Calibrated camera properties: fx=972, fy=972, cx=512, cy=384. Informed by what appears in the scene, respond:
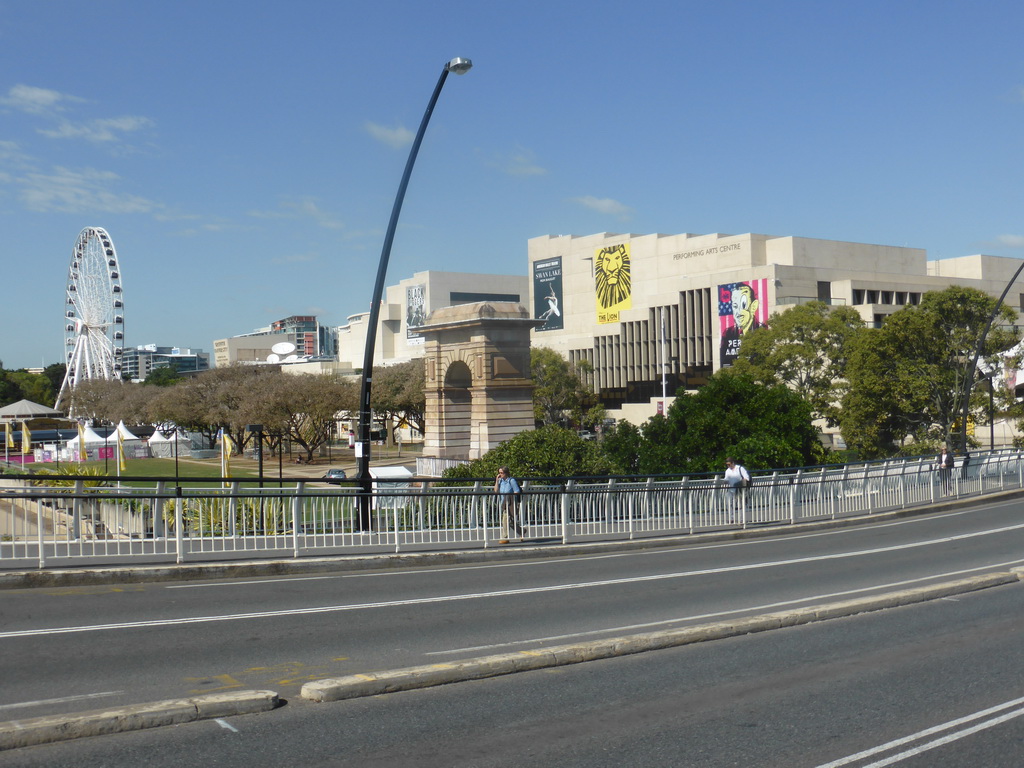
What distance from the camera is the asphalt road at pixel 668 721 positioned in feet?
19.9

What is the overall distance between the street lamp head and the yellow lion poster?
9221cm

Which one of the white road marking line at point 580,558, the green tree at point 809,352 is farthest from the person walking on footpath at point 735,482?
the green tree at point 809,352

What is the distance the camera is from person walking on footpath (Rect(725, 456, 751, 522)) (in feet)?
71.9

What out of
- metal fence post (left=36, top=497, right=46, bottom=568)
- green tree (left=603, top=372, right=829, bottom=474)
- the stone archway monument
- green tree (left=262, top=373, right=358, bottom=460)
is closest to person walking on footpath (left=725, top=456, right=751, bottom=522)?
green tree (left=603, top=372, right=829, bottom=474)

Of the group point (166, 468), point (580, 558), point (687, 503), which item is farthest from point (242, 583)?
point (166, 468)

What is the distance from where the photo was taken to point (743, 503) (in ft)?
72.3

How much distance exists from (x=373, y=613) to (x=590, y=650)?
3152 mm

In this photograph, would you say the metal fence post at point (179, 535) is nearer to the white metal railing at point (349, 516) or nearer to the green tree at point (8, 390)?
the white metal railing at point (349, 516)

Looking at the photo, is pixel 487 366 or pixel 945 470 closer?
pixel 945 470

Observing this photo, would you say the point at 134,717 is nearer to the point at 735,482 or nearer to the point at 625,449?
the point at 735,482

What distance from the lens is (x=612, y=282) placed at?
112m

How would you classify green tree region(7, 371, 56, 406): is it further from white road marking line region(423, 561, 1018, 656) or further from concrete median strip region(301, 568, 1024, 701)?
concrete median strip region(301, 568, 1024, 701)

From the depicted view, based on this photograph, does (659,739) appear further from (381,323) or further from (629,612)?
(381,323)

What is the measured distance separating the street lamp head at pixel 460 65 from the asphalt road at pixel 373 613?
29.5 feet
